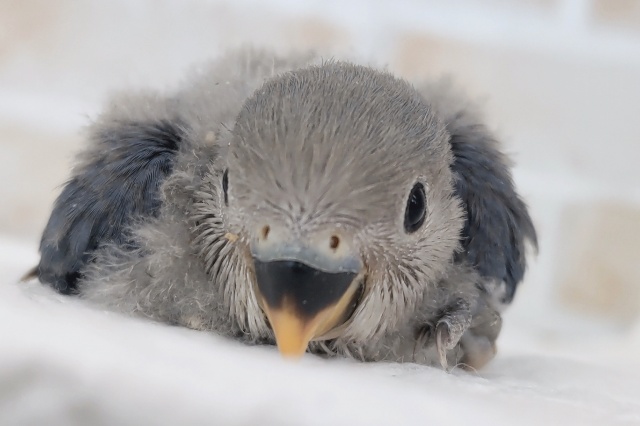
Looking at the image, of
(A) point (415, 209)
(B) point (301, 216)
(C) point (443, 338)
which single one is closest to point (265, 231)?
(B) point (301, 216)

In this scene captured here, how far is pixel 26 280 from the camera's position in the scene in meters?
0.95

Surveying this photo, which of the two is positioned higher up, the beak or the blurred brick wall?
the blurred brick wall

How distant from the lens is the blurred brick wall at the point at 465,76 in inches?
66.6

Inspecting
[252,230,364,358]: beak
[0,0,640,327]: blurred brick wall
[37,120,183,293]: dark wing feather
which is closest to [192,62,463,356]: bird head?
[252,230,364,358]: beak

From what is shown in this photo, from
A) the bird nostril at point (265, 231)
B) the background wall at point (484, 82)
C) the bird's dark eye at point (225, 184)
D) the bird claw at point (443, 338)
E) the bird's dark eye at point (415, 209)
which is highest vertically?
the background wall at point (484, 82)

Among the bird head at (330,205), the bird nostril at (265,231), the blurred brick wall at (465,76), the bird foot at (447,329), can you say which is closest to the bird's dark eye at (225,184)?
the bird head at (330,205)

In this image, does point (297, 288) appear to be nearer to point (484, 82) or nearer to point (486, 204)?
point (486, 204)

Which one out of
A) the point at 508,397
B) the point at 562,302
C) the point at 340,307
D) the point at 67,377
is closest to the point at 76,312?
the point at 67,377

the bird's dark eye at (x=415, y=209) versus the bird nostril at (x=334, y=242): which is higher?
the bird's dark eye at (x=415, y=209)

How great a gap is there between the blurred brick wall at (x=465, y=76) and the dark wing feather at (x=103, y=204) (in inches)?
32.7

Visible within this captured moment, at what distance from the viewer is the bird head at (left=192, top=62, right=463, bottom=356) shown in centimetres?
63

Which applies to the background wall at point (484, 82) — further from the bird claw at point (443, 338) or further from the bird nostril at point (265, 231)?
the bird nostril at point (265, 231)

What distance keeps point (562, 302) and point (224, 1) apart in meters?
1.16

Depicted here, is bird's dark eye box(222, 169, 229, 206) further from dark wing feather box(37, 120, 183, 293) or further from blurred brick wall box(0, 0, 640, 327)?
blurred brick wall box(0, 0, 640, 327)
